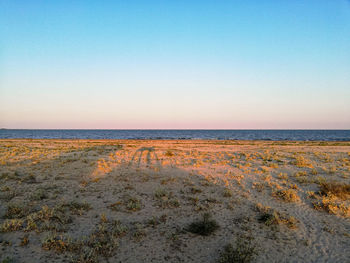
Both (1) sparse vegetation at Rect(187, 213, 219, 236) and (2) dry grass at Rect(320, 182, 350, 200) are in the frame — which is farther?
(2) dry grass at Rect(320, 182, 350, 200)

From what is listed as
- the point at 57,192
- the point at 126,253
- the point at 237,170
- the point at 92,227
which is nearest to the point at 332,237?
the point at 126,253

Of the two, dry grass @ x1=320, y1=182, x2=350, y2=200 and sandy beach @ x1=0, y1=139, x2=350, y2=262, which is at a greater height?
dry grass @ x1=320, y1=182, x2=350, y2=200

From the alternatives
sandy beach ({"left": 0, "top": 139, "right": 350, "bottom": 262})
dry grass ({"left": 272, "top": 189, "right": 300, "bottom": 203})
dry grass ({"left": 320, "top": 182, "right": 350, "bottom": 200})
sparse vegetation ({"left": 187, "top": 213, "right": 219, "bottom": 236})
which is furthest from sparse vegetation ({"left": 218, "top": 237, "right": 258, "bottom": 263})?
dry grass ({"left": 320, "top": 182, "right": 350, "bottom": 200})

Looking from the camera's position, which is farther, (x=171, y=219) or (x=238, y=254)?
(x=171, y=219)

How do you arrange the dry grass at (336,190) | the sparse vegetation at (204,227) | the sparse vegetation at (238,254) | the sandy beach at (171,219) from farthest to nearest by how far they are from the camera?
the dry grass at (336,190) → the sparse vegetation at (204,227) → the sandy beach at (171,219) → the sparse vegetation at (238,254)

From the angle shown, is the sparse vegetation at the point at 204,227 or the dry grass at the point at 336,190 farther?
the dry grass at the point at 336,190

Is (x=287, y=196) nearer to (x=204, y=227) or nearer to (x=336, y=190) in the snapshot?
(x=336, y=190)

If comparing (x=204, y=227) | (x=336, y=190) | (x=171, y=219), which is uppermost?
(x=336, y=190)

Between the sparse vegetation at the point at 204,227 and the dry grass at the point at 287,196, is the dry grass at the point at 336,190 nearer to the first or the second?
the dry grass at the point at 287,196

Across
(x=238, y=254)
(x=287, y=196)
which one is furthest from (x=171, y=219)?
(x=287, y=196)

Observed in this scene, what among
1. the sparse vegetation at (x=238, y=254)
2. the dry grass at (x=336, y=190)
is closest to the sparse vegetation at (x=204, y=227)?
the sparse vegetation at (x=238, y=254)

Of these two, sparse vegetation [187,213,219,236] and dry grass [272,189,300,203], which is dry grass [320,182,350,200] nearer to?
dry grass [272,189,300,203]

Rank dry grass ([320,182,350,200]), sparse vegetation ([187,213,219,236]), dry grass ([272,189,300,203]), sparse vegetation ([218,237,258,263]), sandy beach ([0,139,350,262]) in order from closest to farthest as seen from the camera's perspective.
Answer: sparse vegetation ([218,237,258,263]) → sandy beach ([0,139,350,262]) → sparse vegetation ([187,213,219,236]) → dry grass ([272,189,300,203]) → dry grass ([320,182,350,200])

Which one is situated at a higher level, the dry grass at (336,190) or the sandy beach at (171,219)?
the dry grass at (336,190)
